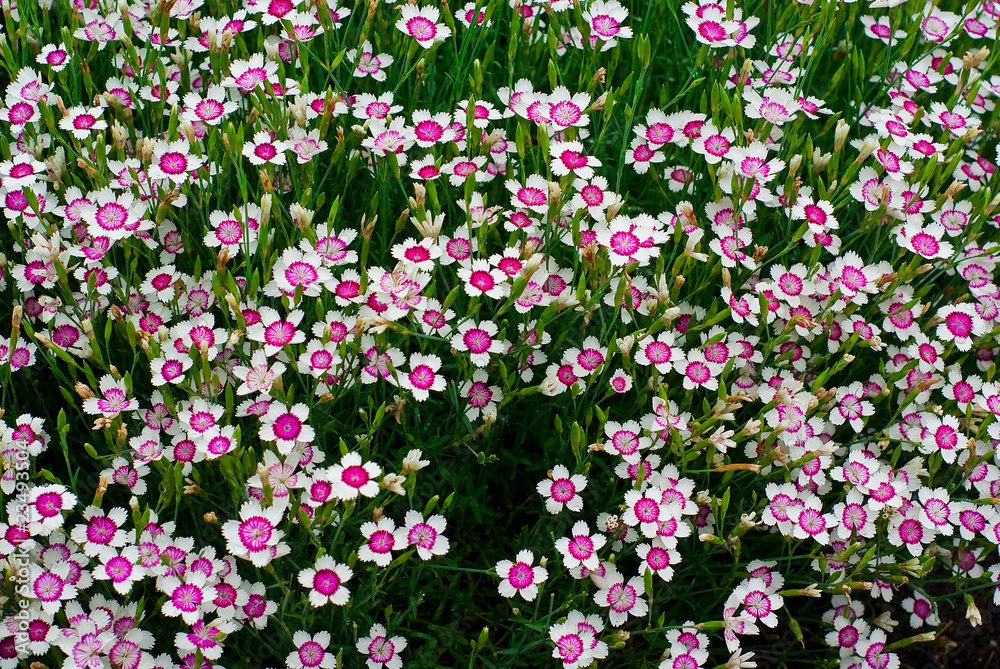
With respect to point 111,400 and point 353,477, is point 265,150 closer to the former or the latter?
point 111,400

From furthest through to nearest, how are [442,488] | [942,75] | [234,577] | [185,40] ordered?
1. [942,75]
2. [185,40]
3. [442,488]
4. [234,577]

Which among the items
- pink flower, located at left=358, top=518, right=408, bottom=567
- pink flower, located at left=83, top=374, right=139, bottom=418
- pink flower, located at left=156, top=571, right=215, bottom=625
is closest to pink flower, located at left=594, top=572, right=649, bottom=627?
pink flower, located at left=358, top=518, right=408, bottom=567

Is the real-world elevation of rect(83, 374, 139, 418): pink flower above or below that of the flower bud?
below

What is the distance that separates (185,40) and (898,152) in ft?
7.63

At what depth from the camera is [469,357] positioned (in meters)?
2.41

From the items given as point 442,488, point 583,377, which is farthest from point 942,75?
point 442,488

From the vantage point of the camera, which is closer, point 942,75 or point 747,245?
point 747,245

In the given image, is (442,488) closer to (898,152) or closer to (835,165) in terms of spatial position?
(835,165)

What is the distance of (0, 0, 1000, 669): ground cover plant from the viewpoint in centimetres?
225

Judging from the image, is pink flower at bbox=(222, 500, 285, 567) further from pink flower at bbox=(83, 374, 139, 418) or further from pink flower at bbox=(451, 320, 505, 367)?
pink flower at bbox=(451, 320, 505, 367)

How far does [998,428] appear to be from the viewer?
262cm

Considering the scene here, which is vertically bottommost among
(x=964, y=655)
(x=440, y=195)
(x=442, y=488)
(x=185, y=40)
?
(x=964, y=655)

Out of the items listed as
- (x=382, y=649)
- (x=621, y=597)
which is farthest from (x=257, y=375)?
(x=621, y=597)

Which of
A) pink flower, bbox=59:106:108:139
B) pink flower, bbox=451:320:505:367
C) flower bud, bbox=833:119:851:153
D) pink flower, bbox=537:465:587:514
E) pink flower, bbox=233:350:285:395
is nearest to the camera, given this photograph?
pink flower, bbox=233:350:285:395
